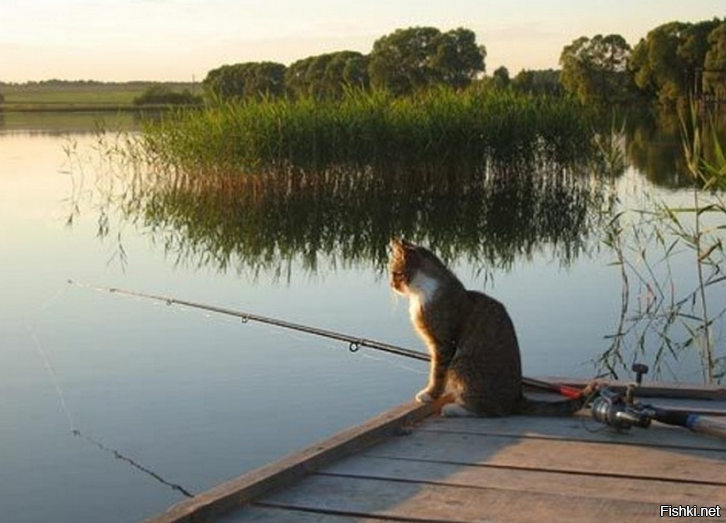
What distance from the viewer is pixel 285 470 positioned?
4199 millimetres

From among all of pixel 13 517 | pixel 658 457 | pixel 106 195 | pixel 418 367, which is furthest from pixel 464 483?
pixel 106 195

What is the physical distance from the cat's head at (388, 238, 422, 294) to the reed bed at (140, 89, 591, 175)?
13.1 m

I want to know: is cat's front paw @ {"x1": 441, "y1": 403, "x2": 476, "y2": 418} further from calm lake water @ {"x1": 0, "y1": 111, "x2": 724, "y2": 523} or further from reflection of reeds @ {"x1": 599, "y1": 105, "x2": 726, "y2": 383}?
reflection of reeds @ {"x1": 599, "y1": 105, "x2": 726, "y2": 383}

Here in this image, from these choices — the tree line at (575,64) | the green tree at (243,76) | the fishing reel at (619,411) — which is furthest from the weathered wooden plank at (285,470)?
the tree line at (575,64)

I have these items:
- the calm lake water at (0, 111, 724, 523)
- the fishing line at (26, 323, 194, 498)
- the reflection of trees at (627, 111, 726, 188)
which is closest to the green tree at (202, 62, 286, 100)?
the reflection of trees at (627, 111, 726, 188)

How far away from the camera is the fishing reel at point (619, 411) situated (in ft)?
15.3

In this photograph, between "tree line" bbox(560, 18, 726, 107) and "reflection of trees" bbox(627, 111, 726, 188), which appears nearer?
"reflection of trees" bbox(627, 111, 726, 188)

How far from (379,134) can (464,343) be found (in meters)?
13.6

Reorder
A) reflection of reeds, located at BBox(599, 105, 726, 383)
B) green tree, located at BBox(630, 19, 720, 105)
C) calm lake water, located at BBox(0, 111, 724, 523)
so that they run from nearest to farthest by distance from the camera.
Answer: calm lake water, located at BBox(0, 111, 724, 523), reflection of reeds, located at BBox(599, 105, 726, 383), green tree, located at BBox(630, 19, 720, 105)

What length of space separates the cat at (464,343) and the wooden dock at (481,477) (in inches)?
3.6

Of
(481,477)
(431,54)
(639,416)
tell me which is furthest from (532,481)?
(431,54)

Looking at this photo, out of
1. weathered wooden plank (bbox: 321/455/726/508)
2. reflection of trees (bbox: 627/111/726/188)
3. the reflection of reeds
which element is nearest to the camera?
weathered wooden plank (bbox: 321/455/726/508)

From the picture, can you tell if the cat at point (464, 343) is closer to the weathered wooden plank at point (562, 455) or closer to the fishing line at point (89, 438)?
the weathered wooden plank at point (562, 455)

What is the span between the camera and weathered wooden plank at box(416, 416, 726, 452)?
15.3ft
